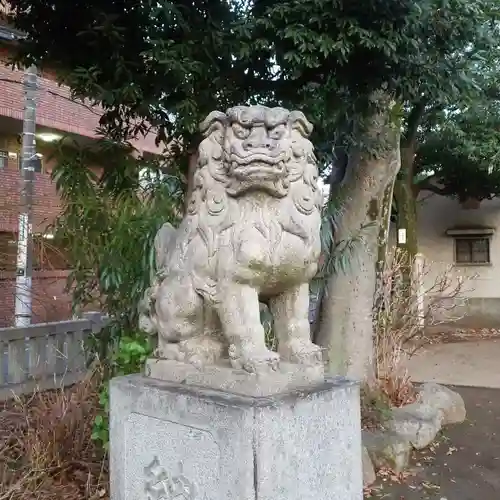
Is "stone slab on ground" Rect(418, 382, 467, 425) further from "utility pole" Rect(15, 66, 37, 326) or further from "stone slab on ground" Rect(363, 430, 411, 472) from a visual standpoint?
"utility pole" Rect(15, 66, 37, 326)

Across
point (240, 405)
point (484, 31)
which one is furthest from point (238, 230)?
point (484, 31)

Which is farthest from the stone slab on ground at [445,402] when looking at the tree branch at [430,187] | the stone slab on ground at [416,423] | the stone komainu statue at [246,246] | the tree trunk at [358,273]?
the tree branch at [430,187]

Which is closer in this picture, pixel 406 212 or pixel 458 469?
pixel 458 469

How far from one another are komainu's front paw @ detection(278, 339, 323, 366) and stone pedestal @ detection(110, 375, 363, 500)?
112 mm

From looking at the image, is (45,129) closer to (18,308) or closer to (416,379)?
(18,308)

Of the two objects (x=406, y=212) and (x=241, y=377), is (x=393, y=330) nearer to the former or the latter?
(x=241, y=377)

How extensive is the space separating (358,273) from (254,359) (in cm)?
294

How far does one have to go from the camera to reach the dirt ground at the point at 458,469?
413cm

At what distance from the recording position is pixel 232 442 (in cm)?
221

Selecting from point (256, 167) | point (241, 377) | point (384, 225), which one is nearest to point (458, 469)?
point (384, 225)

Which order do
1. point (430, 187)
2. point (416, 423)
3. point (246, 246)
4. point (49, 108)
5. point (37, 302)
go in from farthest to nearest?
point (430, 187) → point (49, 108) → point (37, 302) → point (416, 423) → point (246, 246)

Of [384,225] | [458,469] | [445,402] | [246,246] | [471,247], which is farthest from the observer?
[471,247]

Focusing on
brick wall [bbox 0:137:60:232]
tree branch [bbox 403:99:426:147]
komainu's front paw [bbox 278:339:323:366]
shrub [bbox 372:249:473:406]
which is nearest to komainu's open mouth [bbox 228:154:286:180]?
komainu's front paw [bbox 278:339:323:366]

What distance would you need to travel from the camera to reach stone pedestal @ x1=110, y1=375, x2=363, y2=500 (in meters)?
2.19
